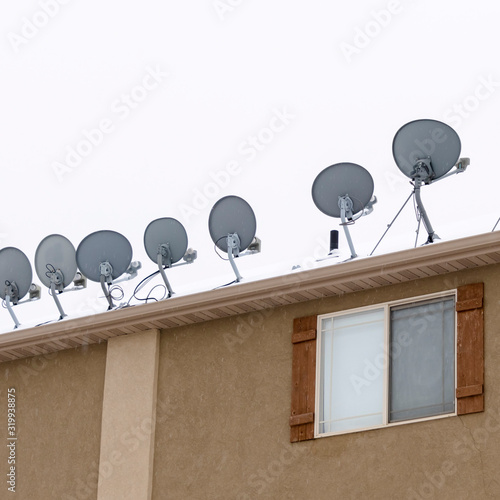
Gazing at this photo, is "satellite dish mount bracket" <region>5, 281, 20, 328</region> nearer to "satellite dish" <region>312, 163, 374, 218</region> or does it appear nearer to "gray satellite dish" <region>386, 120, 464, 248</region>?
"satellite dish" <region>312, 163, 374, 218</region>

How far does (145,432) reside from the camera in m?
17.1

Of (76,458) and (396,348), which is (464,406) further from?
(76,458)

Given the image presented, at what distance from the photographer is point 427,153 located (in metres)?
16.1

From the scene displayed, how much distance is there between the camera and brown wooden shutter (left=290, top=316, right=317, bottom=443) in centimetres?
1595

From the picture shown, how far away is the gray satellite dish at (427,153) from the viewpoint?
52.5 feet

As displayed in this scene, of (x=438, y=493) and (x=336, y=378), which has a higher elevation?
(x=336, y=378)

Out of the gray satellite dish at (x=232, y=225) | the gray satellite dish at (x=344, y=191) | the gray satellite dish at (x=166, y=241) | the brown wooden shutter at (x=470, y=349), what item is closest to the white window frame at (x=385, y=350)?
the brown wooden shutter at (x=470, y=349)

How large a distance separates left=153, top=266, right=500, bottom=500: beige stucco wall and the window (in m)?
0.12

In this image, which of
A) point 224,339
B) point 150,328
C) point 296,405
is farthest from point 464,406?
point 150,328

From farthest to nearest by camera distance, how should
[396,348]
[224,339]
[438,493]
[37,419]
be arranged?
[37,419]
[224,339]
[396,348]
[438,493]

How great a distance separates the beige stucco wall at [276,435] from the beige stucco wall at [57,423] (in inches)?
39.3

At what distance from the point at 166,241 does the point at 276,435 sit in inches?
128

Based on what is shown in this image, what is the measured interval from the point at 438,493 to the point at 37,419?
591 centimetres

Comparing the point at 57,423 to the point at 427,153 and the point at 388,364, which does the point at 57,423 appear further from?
the point at 427,153
